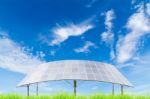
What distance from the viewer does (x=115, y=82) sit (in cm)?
2405

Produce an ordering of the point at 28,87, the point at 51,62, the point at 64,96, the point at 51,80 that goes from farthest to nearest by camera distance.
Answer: the point at 51,62, the point at 28,87, the point at 51,80, the point at 64,96

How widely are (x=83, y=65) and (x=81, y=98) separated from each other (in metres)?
12.0

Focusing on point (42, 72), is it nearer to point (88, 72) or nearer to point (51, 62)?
point (51, 62)

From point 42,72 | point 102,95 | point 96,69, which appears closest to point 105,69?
point 96,69

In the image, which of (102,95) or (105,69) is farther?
(105,69)

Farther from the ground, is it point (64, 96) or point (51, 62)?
point (51, 62)

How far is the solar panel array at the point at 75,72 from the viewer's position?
76.0 feet

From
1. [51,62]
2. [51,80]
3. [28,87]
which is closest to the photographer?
[51,80]

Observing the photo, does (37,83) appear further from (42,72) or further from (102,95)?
(102,95)

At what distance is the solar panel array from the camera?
912 inches

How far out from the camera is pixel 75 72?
23.7 metres

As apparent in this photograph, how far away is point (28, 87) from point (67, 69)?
10.4ft

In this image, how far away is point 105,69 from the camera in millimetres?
25672

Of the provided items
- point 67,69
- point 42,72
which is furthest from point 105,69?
point 42,72
